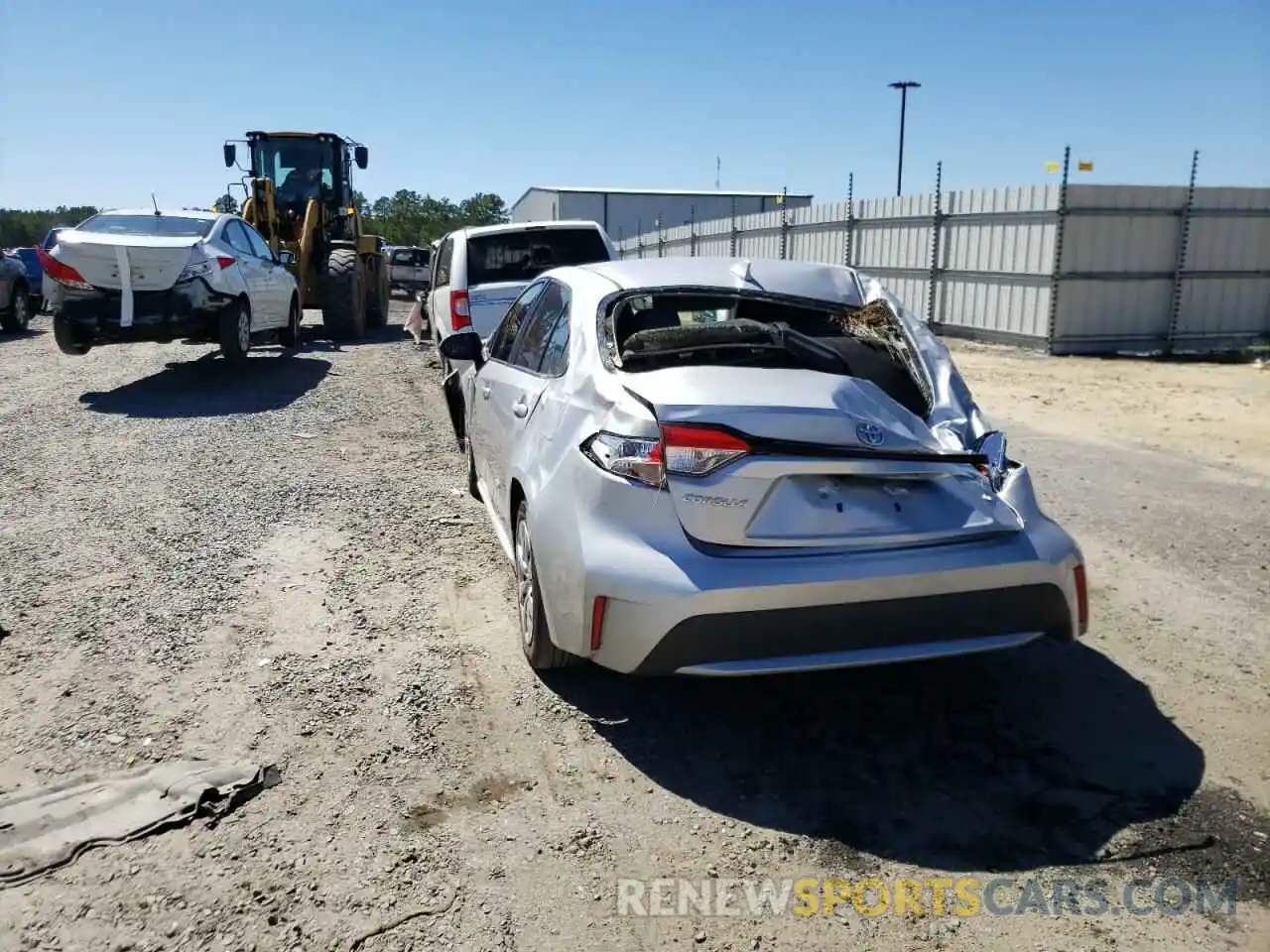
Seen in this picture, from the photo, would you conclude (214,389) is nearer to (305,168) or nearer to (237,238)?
(237,238)

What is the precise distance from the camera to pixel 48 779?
333cm

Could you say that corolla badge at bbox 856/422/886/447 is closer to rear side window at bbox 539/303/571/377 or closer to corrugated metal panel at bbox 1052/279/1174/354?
rear side window at bbox 539/303/571/377

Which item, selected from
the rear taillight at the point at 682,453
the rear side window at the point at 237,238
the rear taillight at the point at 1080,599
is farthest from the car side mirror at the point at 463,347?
the rear side window at the point at 237,238

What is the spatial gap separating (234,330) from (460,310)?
3642 millimetres

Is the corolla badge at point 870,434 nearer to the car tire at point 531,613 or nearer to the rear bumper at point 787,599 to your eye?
the rear bumper at point 787,599

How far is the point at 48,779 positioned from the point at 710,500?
2.35 meters

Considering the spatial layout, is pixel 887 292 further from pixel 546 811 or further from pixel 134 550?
pixel 134 550

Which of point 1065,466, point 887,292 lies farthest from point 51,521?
point 1065,466

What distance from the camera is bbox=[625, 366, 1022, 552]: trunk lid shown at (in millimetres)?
3236

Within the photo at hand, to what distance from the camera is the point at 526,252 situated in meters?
10.4

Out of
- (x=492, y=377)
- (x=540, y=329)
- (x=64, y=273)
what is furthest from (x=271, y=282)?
(x=540, y=329)

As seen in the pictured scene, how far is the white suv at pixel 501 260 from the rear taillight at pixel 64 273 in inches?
151

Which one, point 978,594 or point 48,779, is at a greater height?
point 978,594

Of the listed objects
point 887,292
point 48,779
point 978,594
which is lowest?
point 48,779
